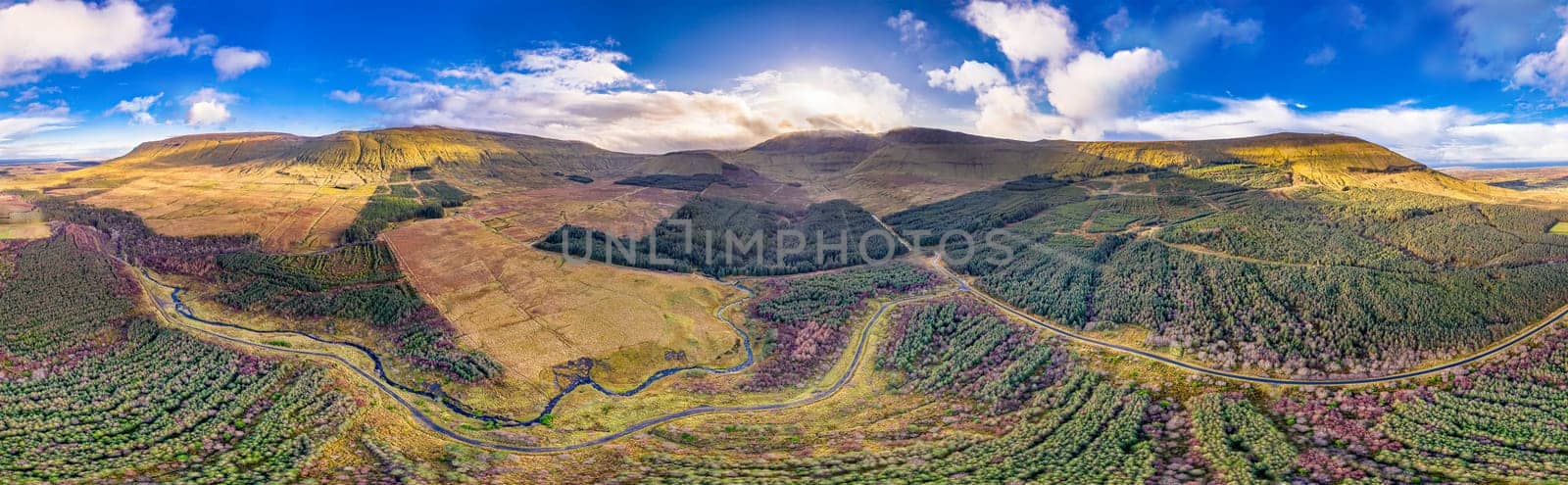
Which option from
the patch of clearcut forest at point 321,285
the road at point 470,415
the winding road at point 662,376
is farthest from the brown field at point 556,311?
the road at point 470,415

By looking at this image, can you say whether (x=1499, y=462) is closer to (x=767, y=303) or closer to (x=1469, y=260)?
(x=1469, y=260)

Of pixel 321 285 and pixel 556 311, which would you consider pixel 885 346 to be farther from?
pixel 321 285

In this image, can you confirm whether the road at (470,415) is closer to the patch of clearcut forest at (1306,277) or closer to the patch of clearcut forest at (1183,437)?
the patch of clearcut forest at (1183,437)

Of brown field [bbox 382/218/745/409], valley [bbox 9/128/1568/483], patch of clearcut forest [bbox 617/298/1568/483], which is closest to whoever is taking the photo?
patch of clearcut forest [bbox 617/298/1568/483]

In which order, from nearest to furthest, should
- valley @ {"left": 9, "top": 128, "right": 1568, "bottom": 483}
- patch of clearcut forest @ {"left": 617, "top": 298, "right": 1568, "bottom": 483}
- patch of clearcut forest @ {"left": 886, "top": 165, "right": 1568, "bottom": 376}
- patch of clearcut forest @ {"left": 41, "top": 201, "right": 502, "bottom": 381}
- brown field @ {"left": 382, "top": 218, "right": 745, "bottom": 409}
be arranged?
patch of clearcut forest @ {"left": 617, "top": 298, "right": 1568, "bottom": 483}
valley @ {"left": 9, "top": 128, "right": 1568, "bottom": 483}
patch of clearcut forest @ {"left": 886, "top": 165, "right": 1568, "bottom": 376}
brown field @ {"left": 382, "top": 218, "right": 745, "bottom": 409}
patch of clearcut forest @ {"left": 41, "top": 201, "right": 502, "bottom": 381}

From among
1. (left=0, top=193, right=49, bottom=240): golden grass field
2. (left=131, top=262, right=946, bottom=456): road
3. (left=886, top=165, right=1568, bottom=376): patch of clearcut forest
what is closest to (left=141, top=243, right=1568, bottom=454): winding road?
(left=131, top=262, right=946, bottom=456): road

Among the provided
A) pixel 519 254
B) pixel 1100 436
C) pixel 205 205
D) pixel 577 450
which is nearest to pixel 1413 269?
pixel 1100 436

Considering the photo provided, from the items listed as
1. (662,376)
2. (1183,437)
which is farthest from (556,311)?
(1183,437)

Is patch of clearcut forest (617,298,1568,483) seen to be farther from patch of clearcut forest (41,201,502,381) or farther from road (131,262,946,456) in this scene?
patch of clearcut forest (41,201,502,381)
